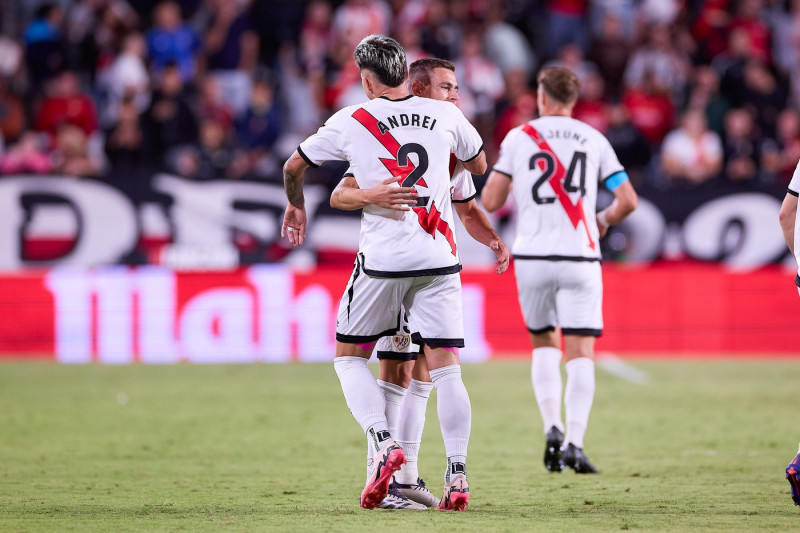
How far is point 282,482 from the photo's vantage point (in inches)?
273

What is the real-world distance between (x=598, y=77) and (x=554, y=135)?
10.9m

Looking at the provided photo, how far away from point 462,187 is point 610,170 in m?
1.82

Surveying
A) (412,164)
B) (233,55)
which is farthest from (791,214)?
(233,55)

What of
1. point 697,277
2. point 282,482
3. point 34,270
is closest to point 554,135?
point 282,482

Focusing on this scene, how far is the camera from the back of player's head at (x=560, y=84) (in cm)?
782

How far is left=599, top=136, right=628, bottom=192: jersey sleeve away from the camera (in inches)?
307

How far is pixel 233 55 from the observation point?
1803 centimetres

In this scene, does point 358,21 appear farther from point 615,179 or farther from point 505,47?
point 615,179

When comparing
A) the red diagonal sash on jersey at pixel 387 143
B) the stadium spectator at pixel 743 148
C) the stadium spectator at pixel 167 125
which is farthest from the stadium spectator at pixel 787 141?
the red diagonal sash on jersey at pixel 387 143

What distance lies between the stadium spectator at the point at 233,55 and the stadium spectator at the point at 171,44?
293 millimetres

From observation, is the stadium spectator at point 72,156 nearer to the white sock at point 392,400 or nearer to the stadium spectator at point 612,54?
the stadium spectator at point 612,54

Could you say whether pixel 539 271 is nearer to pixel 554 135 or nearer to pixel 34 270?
pixel 554 135

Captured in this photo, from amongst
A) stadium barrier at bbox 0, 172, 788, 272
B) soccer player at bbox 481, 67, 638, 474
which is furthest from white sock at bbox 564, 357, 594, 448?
stadium barrier at bbox 0, 172, 788, 272

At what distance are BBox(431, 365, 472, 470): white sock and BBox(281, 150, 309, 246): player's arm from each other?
39.6 inches
